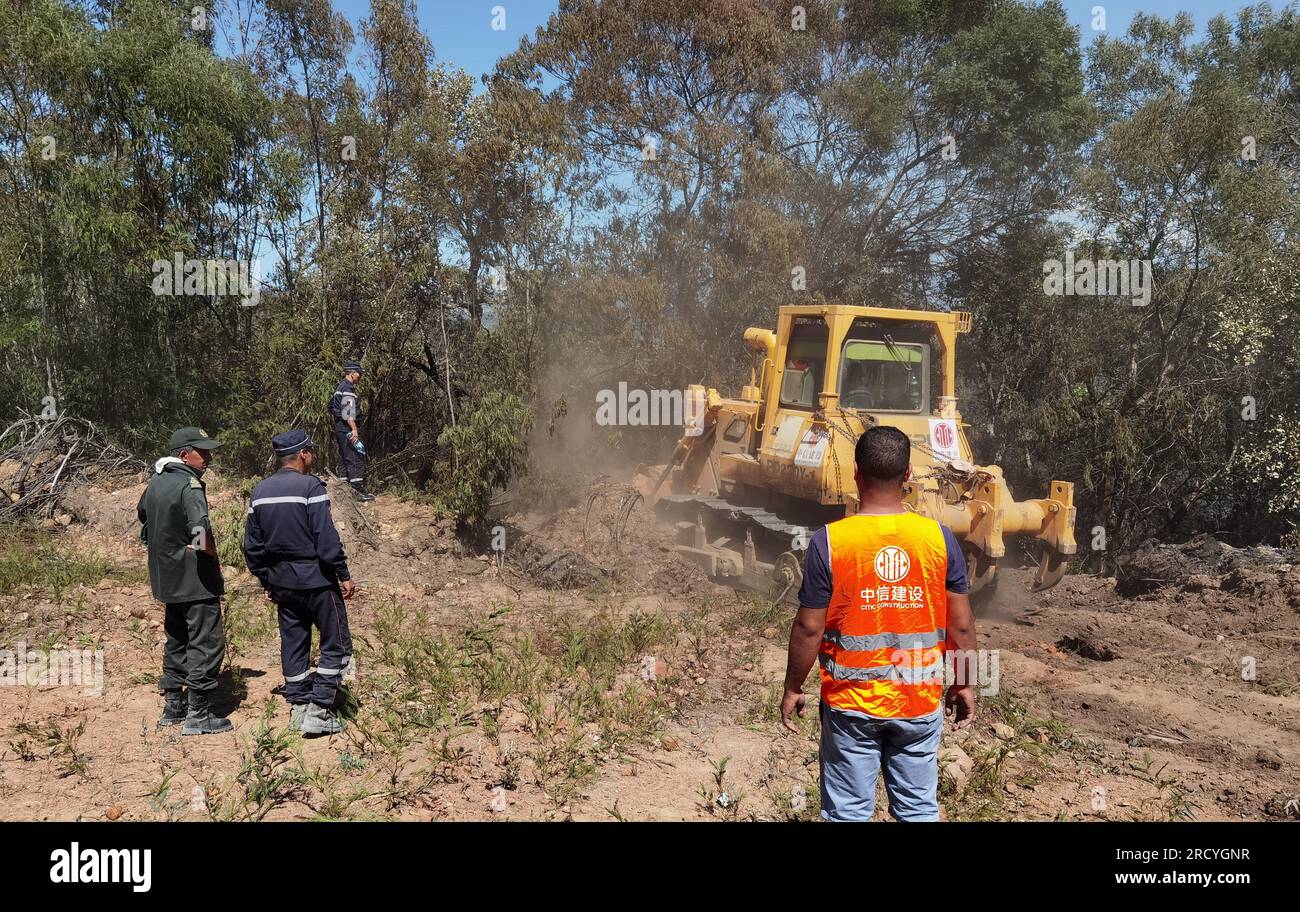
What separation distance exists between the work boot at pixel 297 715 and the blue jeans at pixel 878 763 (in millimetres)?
3305

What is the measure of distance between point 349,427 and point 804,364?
5.09 m

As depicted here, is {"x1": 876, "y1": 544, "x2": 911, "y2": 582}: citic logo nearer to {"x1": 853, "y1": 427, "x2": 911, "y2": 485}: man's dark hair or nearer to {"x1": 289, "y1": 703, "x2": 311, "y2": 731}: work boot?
{"x1": 853, "y1": 427, "x2": 911, "y2": 485}: man's dark hair

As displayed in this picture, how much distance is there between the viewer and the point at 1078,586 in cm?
1108

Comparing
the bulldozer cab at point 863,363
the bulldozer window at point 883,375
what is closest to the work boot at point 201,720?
the bulldozer cab at point 863,363

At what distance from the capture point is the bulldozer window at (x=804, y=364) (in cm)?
927

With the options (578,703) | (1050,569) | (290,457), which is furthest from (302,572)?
(1050,569)

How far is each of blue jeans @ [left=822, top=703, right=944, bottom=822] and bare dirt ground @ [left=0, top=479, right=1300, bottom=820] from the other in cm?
143

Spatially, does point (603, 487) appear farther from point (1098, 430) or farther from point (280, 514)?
point (1098, 430)

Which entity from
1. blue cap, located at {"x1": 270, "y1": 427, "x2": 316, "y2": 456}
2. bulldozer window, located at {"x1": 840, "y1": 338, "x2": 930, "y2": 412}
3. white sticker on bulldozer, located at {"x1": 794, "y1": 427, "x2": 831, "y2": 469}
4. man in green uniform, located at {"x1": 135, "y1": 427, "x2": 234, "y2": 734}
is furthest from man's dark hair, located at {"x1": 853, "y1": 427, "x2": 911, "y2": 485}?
bulldozer window, located at {"x1": 840, "y1": 338, "x2": 930, "y2": 412}

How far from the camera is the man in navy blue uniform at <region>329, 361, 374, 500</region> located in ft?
33.5

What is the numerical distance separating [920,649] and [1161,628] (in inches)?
269

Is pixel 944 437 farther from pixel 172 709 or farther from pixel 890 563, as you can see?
pixel 172 709
